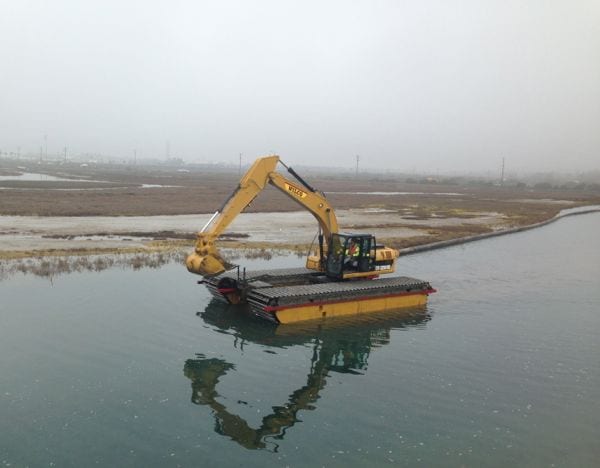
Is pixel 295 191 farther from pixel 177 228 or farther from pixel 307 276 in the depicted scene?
pixel 177 228

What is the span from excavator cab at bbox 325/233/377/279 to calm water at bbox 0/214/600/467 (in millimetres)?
2618

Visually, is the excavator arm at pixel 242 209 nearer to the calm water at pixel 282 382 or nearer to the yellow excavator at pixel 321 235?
the yellow excavator at pixel 321 235

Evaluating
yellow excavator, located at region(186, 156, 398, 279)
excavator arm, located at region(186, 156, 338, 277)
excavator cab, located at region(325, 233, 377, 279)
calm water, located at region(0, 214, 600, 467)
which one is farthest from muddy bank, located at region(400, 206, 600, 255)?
excavator arm, located at region(186, 156, 338, 277)

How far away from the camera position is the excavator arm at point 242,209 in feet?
65.2

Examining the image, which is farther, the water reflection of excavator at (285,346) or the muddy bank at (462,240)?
the muddy bank at (462,240)

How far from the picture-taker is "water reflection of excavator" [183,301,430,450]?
12.1m

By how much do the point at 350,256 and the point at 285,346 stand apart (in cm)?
613

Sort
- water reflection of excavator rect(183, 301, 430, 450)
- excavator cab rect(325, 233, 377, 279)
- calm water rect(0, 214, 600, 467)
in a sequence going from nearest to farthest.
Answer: calm water rect(0, 214, 600, 467) → water reflection of excavator rect(183, 301, 430, 450) → excavator cab rect(325, 233, 377, 279)

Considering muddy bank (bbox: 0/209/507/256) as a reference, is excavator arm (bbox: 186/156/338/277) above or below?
above

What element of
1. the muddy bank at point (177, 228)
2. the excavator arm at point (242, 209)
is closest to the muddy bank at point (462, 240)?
the muddy bank at point (177, 228)

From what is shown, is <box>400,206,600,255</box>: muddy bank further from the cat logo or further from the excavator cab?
the cat logo

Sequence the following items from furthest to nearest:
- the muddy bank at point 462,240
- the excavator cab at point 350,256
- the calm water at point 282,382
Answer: the muddy bank at point 462,240 < the excavator cab at point 350,256 < the calm water at point 282,382

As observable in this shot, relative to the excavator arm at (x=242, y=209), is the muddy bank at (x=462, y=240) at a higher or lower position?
lower

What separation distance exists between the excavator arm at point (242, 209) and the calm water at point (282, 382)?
1.87 meters
